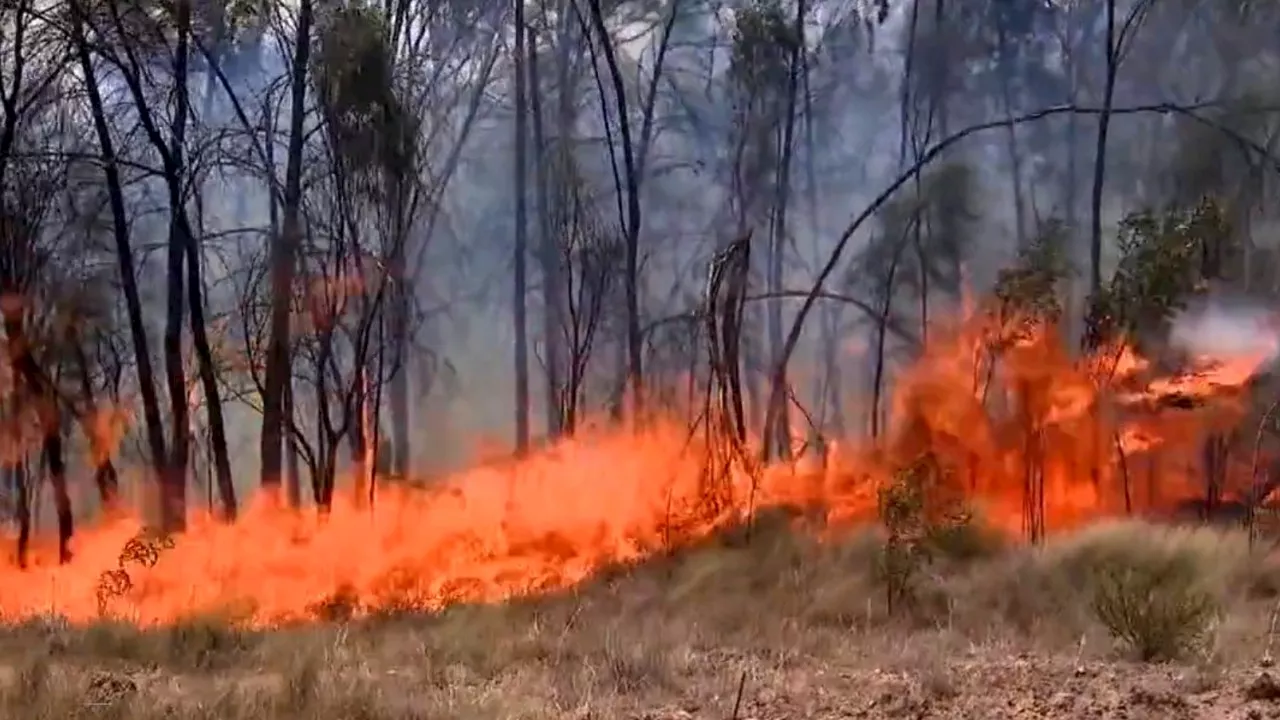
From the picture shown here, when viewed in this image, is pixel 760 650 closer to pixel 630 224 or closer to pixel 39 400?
pixel 630 224

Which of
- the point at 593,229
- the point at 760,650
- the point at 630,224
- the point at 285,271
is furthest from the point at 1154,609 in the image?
the point at 285,271

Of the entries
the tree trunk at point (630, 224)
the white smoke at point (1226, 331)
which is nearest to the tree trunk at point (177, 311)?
the tree trunk at point (630, 224)

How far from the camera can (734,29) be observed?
8930 millimetres

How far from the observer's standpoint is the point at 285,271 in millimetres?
7770

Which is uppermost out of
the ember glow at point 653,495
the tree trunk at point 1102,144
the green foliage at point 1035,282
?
the tree trunk at point 1102,144

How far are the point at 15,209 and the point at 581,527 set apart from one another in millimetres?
3646

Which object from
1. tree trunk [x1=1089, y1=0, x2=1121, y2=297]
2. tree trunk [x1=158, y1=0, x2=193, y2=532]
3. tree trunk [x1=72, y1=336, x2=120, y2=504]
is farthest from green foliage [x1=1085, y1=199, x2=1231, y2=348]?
tree trunk [x1=72, y1=336, x2=120, y2=504]

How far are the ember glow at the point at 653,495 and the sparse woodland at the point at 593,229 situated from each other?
58 mm

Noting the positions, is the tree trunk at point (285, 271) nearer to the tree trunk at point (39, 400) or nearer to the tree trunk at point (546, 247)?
the tree trunk at point (39, 400)

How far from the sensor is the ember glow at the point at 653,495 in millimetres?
6809

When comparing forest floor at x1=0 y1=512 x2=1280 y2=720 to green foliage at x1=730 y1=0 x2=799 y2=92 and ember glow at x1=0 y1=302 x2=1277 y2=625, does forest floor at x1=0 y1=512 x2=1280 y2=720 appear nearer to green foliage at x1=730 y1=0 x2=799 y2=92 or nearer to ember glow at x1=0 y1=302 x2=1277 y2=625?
ember glow at x1=0 y1=302 x2=1277 y2=625

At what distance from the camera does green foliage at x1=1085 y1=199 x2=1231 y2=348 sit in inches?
299

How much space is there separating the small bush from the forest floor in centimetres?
2

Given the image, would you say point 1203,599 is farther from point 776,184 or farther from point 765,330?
point 776,184
